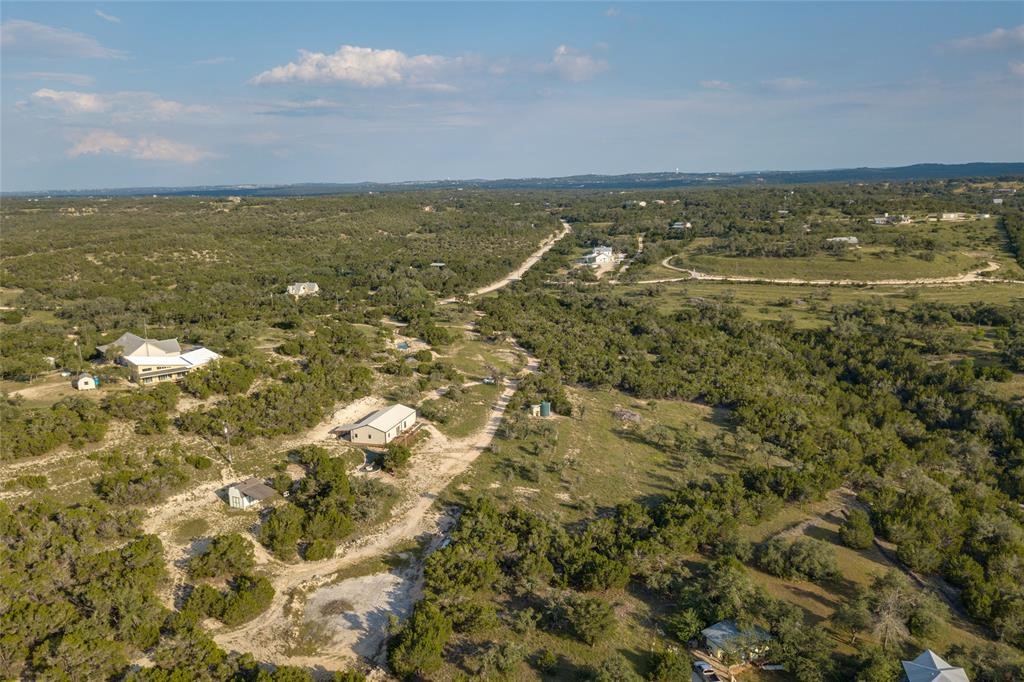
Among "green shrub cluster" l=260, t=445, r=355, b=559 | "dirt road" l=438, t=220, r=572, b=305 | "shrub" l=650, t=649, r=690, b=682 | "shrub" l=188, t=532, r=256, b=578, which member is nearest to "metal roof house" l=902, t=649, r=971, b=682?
"shrub" l=650, t=649, r=690, b=682

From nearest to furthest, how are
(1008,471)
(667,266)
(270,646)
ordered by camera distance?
(270,646)
(1008,471)
(667,266)

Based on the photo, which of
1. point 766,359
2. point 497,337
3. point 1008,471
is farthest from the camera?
point 497,337

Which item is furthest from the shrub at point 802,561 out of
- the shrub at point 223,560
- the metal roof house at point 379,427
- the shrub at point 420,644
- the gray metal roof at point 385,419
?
the shrub at point 223,560

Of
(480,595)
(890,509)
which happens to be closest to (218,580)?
(480,595)

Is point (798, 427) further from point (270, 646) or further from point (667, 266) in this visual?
point (667, 266)

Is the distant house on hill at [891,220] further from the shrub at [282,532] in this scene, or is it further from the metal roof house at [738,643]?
the shrub at [282,532]

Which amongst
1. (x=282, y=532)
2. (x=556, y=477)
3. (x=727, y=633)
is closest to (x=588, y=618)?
(x=727, y=633)
